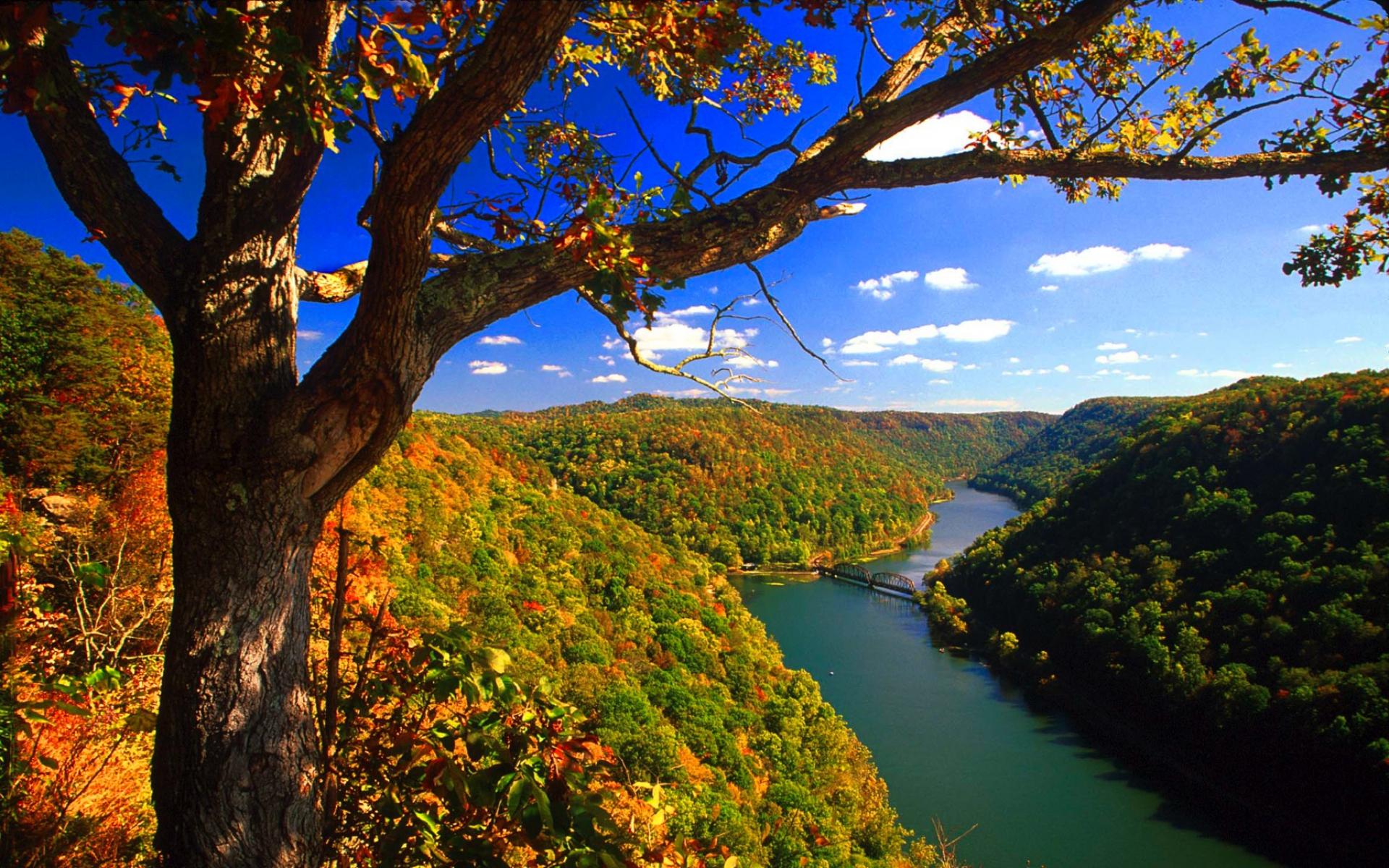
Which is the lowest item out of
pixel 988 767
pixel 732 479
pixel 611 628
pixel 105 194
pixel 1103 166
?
pixel 988 767

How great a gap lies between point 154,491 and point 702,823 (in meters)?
10.2

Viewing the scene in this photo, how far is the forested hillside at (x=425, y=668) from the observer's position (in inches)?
50.1

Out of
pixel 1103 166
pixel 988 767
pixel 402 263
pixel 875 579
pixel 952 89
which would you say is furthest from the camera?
pixel 875 579

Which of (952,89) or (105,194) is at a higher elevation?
(952,89)

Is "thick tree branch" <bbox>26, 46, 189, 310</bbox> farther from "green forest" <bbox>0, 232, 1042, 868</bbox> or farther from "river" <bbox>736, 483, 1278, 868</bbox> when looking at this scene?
"river" <bbox>736, 483, 1278, 868</bbox>

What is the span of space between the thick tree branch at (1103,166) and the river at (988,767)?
63.1 feet

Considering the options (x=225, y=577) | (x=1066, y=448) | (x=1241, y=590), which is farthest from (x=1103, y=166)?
(x=1066, y=448)

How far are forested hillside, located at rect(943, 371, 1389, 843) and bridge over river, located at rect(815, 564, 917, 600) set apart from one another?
12.5 feet

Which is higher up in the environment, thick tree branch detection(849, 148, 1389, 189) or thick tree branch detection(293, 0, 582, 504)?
thick tree branch detection(849, 148, 1389, 189)

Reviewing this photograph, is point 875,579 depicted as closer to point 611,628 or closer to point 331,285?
point 611,628

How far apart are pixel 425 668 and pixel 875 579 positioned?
4391 cm

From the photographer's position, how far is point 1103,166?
1.68 meters

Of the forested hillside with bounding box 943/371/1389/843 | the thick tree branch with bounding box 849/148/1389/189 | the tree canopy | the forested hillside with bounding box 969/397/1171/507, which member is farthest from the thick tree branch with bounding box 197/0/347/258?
the forested hillside with bounding box 969/397/1171/507

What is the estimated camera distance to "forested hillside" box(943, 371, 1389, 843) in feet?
59.3
